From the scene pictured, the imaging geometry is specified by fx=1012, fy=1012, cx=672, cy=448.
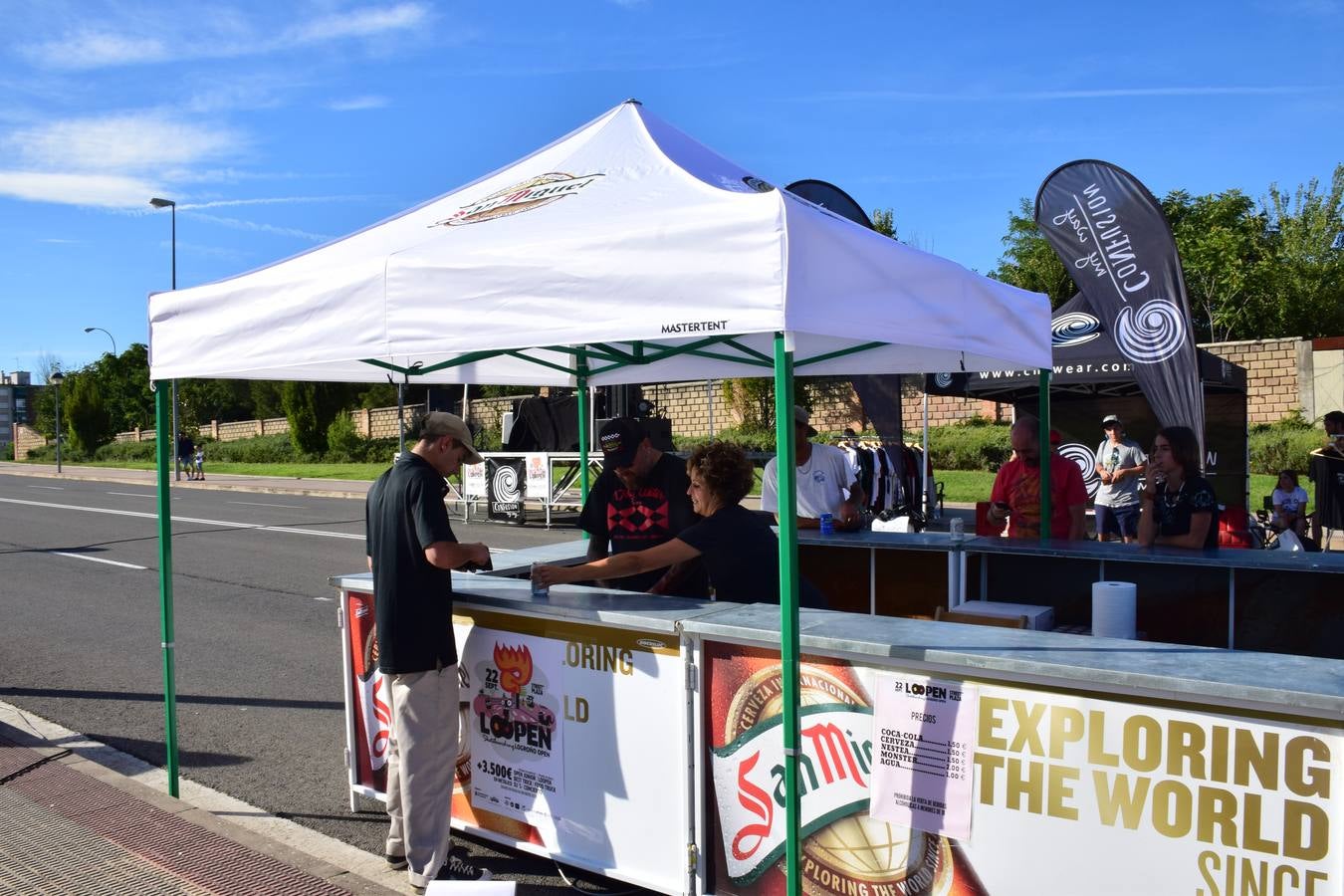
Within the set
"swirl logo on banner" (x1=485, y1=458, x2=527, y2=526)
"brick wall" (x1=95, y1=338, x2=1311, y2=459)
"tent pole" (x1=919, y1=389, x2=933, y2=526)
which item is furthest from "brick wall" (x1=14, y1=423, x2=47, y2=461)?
"tent pole" (x1=919, y1=389, x2=933, y2=526)

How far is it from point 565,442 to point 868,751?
1673 centimetres

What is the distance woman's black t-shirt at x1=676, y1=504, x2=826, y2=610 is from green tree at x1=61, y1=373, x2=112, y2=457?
223 ft

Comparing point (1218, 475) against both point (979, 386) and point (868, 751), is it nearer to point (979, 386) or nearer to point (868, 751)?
point (979, 386)

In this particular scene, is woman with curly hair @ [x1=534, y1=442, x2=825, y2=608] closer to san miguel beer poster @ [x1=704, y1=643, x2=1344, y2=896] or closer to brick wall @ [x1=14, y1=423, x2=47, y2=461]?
san miguel beer poster @ [x1=704, y1=643, x2=1344, y2=896]

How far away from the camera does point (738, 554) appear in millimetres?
3957

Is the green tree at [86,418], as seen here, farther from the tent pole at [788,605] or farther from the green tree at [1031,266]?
the tent pole at [788,605]

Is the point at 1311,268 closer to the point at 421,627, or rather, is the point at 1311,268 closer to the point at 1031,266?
the point at 1031,266

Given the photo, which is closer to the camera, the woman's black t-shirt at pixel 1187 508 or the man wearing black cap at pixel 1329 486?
the woman's black t-shirt at pixel 1187 508

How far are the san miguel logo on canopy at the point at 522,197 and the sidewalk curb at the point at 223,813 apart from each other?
8.72 ft

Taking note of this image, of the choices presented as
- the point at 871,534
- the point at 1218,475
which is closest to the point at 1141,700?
the point at 871,534

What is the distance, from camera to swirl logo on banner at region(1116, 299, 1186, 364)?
983cm

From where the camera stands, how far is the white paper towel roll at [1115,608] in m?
3.91

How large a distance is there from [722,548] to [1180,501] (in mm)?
2921

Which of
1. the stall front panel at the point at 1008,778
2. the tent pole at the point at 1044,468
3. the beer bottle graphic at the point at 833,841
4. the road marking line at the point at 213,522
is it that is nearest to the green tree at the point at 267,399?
the road marking line at the point at 213,522
